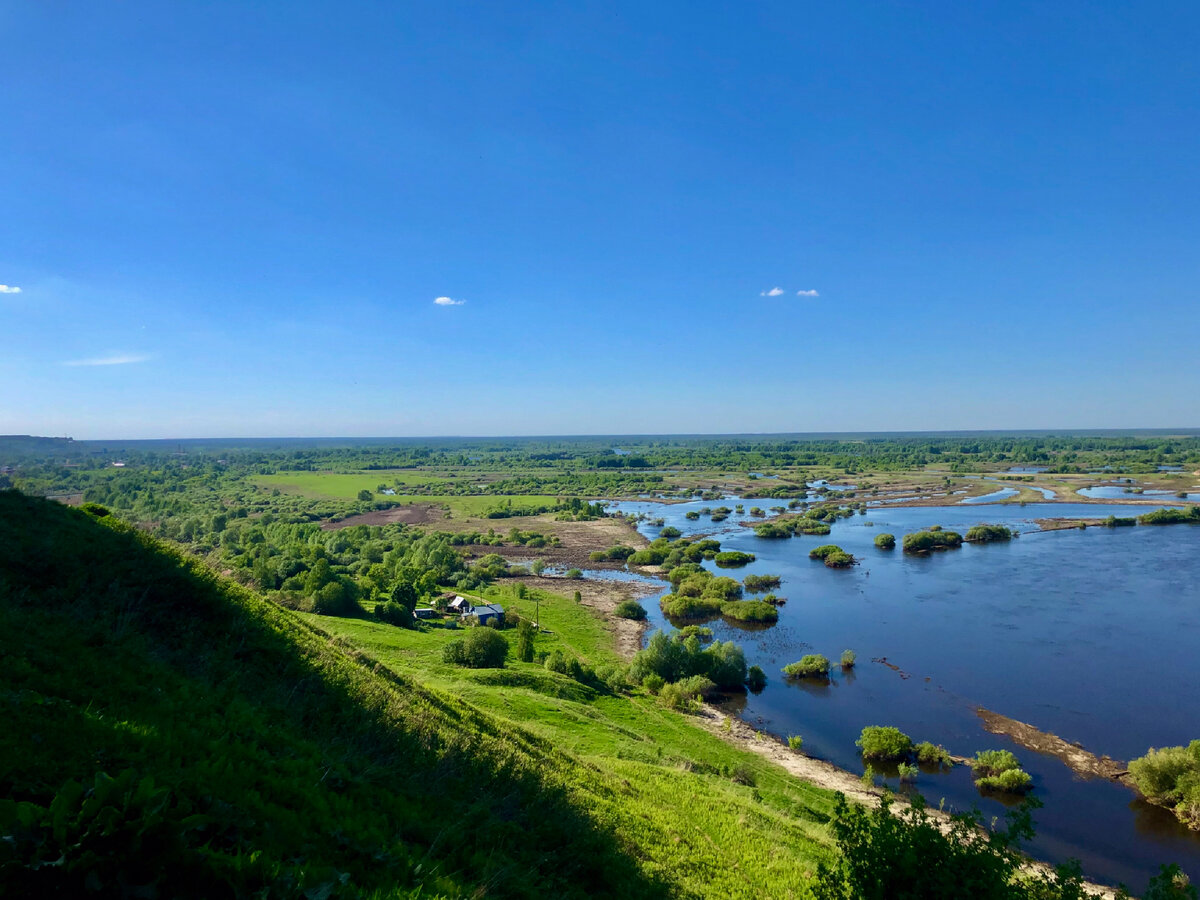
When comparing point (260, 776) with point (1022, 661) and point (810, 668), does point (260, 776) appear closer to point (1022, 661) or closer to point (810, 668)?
point (810, 668)

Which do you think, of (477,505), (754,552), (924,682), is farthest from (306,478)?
(924,682)

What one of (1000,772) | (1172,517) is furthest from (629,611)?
(1172,517)

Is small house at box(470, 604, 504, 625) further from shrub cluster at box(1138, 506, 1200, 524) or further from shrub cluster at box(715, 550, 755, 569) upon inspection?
shrub cluster at box(1138, 506, 1200, 524)

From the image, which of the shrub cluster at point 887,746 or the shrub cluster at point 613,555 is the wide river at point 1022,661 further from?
the shrub cluster at point 613,555

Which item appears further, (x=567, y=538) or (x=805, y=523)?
(x=805, y=523)

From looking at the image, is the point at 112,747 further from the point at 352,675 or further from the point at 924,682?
the point at 924,682
